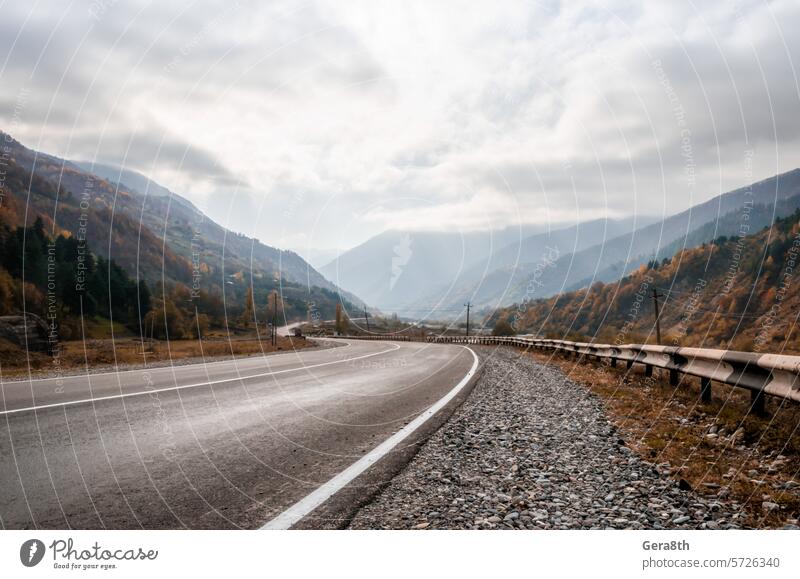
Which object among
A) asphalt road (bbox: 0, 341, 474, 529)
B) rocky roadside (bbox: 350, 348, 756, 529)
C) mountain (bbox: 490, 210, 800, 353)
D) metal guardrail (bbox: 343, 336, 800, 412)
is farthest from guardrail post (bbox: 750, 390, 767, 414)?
mountain (bbox: 490, 210, 800, 353)

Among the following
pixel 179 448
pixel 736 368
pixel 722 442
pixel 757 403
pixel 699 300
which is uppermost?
pixel 699 300

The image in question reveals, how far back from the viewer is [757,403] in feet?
17.3

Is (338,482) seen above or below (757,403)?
below

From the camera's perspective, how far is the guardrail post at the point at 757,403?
515cm

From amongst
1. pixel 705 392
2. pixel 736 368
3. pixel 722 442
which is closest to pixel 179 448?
pixel 722 442

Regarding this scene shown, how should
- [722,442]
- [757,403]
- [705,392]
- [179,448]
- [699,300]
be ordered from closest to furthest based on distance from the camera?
[179,448], [722,442], [757,403], [705,392], [699,300]

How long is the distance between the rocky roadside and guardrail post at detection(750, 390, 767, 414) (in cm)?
148

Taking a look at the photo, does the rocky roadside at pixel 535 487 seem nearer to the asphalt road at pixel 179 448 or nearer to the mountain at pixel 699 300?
the asphalt road at pixel 179 448

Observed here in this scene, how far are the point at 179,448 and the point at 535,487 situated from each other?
3447 mm

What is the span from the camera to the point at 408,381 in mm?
11852

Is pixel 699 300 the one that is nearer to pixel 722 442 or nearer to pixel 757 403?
pixel 757 403

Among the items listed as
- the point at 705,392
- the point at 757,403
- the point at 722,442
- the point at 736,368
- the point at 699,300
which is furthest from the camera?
the point at 699,300
